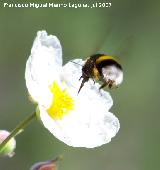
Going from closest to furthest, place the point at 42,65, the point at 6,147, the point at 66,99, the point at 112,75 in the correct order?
the point at 6,147 → the point at 112,75 → the point at 42,65 → the point at 66,99

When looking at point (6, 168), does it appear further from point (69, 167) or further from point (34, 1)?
point (34, 1)

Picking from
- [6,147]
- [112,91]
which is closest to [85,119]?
[6,147]

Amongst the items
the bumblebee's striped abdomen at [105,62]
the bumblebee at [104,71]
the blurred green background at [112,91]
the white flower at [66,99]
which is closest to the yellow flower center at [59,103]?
the white flower at [66,99]

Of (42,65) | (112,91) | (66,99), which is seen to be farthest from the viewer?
(112,91)

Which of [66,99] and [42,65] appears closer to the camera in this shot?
[42,65]

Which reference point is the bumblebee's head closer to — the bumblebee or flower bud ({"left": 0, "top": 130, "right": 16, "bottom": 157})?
the bumblebee

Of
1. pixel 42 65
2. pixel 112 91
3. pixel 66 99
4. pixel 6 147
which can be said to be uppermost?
pixel 112 91

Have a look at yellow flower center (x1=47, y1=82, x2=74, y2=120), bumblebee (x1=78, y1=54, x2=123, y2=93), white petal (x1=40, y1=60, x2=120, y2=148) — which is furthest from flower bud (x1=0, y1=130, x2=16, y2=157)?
bumblebee (x1=78, y1=54, x2=123, y2=93)

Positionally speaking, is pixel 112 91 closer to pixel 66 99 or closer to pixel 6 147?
pixel 66 99
